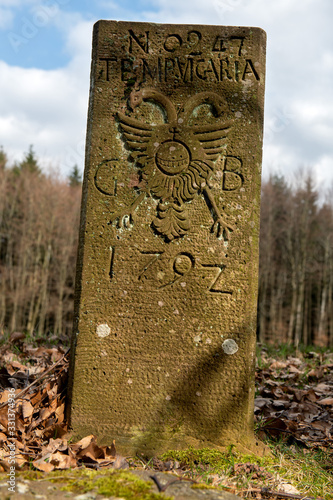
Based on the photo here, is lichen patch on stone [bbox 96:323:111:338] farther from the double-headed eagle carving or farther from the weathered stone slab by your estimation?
the double-headed eagle carving

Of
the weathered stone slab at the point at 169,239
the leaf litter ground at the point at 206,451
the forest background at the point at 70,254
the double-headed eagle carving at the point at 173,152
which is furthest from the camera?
the forest background at the point at 70,254

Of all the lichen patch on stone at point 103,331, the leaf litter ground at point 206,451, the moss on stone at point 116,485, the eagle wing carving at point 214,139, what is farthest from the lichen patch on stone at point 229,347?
the eagle wing carving at point 214,139

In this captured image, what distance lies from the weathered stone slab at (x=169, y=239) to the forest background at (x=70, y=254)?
21560mm

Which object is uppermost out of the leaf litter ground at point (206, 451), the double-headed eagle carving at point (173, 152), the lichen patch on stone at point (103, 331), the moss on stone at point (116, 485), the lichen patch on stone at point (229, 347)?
the double-headed eagle carving at point (173, 152)

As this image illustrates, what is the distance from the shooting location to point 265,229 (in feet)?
89.7

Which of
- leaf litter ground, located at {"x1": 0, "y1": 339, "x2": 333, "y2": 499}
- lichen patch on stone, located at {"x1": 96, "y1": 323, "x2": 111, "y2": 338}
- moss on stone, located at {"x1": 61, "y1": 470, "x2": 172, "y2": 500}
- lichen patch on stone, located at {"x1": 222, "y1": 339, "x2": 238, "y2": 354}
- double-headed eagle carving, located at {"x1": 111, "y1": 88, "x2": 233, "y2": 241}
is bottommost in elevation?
leaf litter ground, located at {"x1": 0, "y1": 339, "x2": 333, "y2": 499}

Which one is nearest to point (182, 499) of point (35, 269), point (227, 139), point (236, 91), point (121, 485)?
point (121, 485)

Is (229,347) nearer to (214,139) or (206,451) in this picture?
(206,451)

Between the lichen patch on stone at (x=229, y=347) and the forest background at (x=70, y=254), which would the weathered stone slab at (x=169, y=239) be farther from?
the forest background at (x=70, y=254)

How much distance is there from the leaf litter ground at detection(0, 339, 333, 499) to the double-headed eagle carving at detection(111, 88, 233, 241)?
1.32m

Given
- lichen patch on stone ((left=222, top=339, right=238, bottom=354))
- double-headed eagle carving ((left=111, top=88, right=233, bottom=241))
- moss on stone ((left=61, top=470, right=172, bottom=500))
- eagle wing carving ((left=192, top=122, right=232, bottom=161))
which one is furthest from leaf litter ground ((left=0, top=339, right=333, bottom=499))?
eagle wing carving ((left=192, top=122, right=232, bottom=161))

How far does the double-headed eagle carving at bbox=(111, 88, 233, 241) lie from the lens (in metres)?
2.81

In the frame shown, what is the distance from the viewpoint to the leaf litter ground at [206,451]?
2.24 metres

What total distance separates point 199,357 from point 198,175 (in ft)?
3.89
